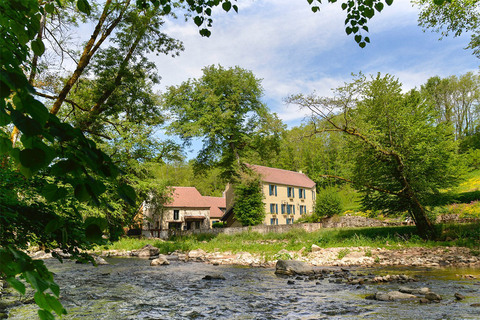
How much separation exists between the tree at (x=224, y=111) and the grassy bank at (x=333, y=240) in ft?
34.4

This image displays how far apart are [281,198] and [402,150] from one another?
26.0 metres

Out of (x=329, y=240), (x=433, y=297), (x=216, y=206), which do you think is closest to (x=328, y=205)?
(x=329, y=240)

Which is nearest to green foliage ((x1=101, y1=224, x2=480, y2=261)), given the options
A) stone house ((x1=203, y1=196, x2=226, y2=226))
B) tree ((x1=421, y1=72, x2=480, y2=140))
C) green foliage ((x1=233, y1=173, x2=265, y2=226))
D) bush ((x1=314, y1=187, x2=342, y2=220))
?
green foliage ((x1=233, y1=173, x2=265, y2=226))

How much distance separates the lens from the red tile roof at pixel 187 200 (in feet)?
150

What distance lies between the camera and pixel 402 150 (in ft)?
62.1

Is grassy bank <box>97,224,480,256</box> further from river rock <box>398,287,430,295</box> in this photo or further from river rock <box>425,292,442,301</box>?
river rock <box>425,292,442,301</box>

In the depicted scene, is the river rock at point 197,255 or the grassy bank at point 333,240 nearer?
the grassy bank at point 333,240

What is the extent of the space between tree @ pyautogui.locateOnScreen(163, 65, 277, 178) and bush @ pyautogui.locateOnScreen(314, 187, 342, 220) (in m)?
9.11

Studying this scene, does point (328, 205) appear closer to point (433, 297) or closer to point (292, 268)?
point (292, 268)

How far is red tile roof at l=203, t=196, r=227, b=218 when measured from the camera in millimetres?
52766

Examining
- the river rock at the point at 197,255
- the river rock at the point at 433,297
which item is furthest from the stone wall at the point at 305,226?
the river rock at the point at 433,297

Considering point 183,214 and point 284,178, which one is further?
point 284,178

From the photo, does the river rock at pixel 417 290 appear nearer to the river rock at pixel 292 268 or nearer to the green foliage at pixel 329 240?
the river rock at pixel 292 268

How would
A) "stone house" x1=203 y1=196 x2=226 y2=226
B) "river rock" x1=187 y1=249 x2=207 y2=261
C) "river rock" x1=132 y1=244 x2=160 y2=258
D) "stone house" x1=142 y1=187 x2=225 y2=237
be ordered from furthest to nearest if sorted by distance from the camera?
"stone house" x1=203 y1=196 x2=226 y2=226 < "stone house" x1=142 y1=187 x2=225 y2=237 < "river rock" x1=132 y1=244 x2=160 y2=258 < "river rock" x1=187 y1=249 x2=207 y2=261
